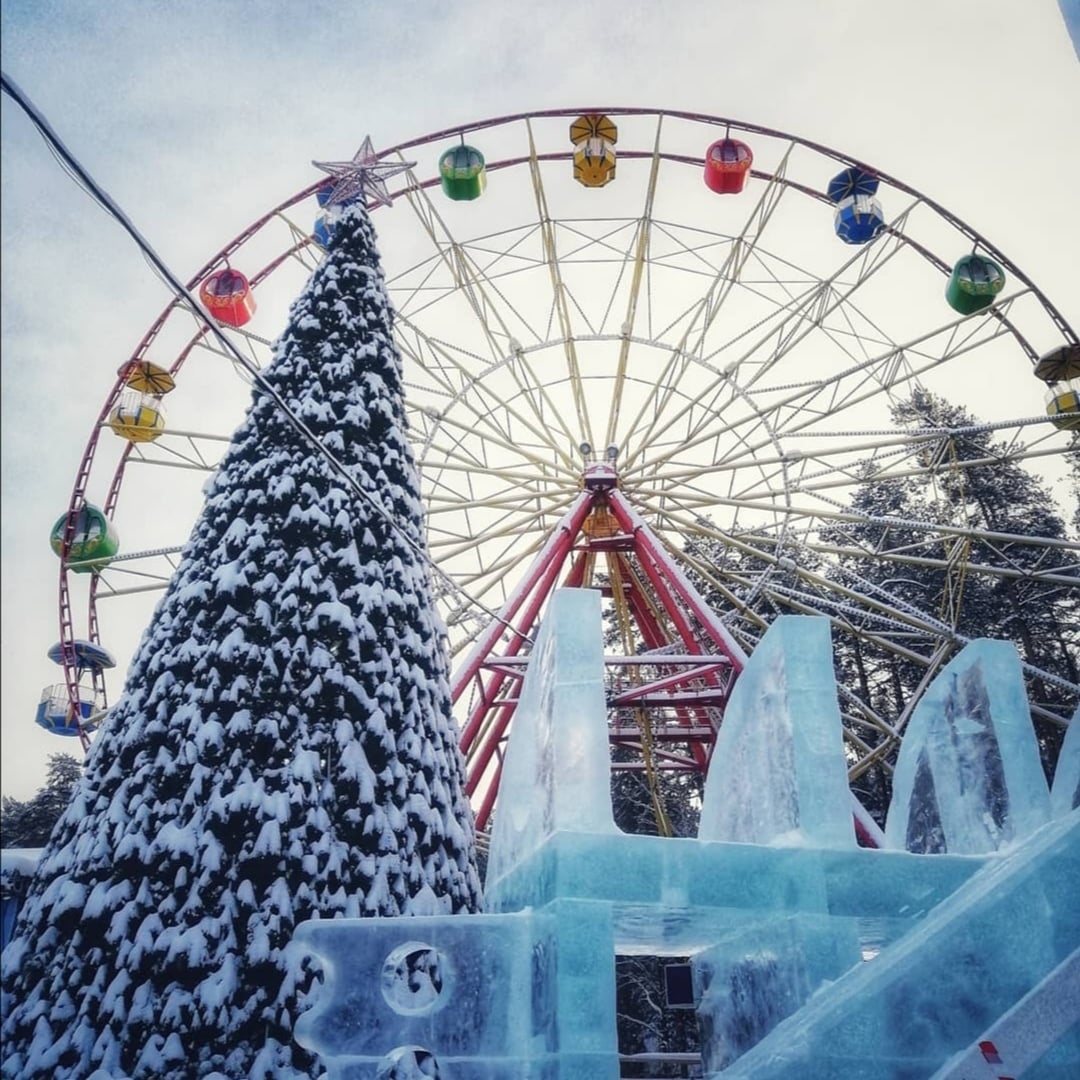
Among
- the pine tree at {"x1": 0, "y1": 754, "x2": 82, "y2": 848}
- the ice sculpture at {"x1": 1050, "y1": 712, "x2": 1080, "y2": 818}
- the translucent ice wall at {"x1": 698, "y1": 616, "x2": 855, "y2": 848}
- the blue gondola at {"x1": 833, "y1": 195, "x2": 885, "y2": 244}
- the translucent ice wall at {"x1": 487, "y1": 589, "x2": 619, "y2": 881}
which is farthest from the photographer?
the pine tree at {"x1": 0, "y1": 754, "x2": 82, "y2": 848}

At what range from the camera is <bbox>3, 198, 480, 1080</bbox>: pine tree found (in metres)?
4.93

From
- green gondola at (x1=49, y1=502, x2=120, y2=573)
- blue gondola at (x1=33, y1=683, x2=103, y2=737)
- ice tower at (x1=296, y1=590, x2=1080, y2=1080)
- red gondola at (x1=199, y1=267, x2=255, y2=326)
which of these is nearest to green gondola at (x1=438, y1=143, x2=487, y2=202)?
red gondola at (x1=199, y1=267, x2=255, y2=326)

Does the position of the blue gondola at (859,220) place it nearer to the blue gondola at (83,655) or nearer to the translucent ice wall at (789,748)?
the translucent ice wall at (789,748)

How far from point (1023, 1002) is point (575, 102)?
47.0ft

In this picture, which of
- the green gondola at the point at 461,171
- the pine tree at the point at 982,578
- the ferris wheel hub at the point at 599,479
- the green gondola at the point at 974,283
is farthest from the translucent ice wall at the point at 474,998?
the pine tree at the point at 982,578

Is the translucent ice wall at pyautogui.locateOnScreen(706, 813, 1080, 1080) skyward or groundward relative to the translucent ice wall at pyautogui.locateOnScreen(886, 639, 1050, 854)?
groundward

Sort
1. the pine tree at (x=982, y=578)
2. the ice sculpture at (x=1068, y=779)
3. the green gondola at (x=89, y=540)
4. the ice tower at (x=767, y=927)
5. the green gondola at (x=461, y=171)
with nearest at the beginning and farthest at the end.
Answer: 1. the ice tower at (x=767, y=927)
2. the ice sculpture at (x=1068, y=779)
3. the green gondola at (x=89, y=540)
4. the green gondola at (x=461, y=171)
5. the pine tree at (x=982, y=578)

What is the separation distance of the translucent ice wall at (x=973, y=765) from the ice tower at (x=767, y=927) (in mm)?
15

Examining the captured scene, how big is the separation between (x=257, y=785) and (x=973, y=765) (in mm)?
4261

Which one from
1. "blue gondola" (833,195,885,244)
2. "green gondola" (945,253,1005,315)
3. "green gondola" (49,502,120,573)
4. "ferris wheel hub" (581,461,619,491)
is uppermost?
"blue gondola" (833,195,885,244)

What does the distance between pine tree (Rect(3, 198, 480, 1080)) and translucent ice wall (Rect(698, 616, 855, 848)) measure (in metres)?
1.95

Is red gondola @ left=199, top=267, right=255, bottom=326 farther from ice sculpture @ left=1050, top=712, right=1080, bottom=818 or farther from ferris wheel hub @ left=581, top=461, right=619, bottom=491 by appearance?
ice sculpture @ left=1050, top=712, right=1080, bottom=818

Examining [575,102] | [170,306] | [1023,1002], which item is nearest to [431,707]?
[1023,1002]

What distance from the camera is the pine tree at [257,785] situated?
4.93m
